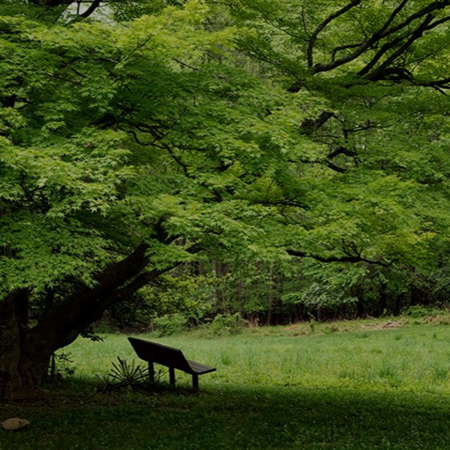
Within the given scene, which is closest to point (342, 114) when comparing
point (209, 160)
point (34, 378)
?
point (209, 160)

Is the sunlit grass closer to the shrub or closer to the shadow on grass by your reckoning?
the shadow on grass

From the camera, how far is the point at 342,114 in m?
10.2

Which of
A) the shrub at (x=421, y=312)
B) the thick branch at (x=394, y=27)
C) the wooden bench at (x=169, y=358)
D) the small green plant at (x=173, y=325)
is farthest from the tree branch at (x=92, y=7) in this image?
the small green plant at (x=173, y=325)

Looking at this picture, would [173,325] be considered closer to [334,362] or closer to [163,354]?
[334,362]

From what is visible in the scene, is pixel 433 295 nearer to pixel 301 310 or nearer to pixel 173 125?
pixel 301 310

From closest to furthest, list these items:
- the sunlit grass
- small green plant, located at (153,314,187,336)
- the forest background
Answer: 1. the forest background
2. the sunlit grass
3. small green plant, located at (153,314,187,336)

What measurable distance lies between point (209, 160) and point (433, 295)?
96.8ft

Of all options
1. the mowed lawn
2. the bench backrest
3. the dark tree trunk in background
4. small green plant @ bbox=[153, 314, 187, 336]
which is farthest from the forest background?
small green plant @ bbox=[153, 314, 187, 336]

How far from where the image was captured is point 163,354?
1148cm

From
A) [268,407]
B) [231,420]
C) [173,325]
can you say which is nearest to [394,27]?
[268,407]

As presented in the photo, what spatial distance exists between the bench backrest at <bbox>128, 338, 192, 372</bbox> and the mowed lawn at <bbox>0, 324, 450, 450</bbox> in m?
0.61

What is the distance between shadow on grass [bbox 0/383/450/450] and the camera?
7.88 m

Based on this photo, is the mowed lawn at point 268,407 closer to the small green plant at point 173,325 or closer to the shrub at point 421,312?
the shrub at point 421,312

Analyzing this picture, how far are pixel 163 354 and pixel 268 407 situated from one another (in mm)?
2366
